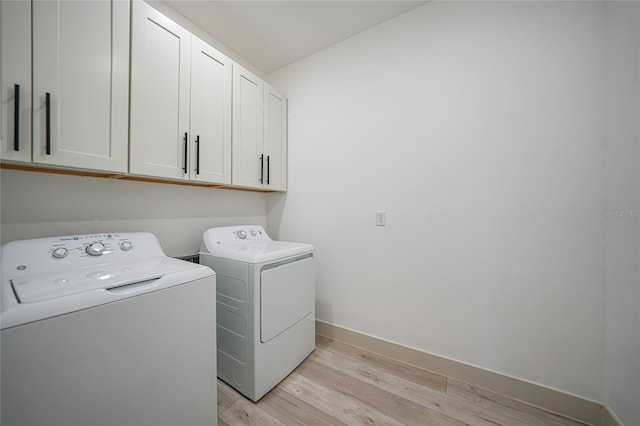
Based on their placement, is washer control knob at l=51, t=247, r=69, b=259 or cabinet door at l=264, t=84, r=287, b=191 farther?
cabinet door at l=264, t=84, r=287, b=191

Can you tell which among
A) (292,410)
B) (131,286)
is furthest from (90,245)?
(292,410)

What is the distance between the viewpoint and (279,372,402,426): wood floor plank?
1226mm

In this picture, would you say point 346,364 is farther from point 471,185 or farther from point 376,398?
point 471,185

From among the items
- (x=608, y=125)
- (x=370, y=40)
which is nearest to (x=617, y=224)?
(x=608, y=125)

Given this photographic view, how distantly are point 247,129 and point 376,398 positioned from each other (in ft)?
6.71

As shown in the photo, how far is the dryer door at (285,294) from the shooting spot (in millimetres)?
1371

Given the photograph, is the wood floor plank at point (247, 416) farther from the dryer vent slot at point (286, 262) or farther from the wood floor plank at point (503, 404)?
the wood floor plank at point (503, 404)

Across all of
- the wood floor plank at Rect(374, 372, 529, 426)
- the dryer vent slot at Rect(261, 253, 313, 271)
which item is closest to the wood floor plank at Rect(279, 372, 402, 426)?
the wood floor plank at Rect(374, 372, 529, 426)

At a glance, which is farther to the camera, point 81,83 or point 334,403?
point 334,403

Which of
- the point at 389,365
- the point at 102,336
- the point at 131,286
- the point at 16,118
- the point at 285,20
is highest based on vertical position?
the point at 285,20

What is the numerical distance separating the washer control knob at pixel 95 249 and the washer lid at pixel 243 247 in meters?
0.54

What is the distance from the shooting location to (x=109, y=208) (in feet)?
4.50

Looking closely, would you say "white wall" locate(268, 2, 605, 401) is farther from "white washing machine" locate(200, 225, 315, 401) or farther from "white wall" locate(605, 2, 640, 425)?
"white washing machine" locate(200, 225, 315, 401)

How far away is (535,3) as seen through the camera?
1317 mm
